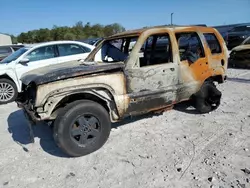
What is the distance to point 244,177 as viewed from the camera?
2.83m

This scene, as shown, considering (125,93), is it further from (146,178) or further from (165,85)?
(146,178)

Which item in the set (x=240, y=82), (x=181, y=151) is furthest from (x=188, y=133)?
(x=240, y=82)

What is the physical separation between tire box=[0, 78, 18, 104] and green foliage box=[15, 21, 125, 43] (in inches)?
2420

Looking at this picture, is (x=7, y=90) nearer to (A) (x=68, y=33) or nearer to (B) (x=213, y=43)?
(B) (x=213, y=43)

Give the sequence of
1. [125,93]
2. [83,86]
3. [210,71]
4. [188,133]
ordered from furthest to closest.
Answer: [210,71], [188,133], [125,93], [83,86]

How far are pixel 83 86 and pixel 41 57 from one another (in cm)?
447

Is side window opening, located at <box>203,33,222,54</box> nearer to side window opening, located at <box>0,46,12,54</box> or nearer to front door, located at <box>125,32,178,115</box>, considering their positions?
front door, located at <box>125,32,178,115</box>

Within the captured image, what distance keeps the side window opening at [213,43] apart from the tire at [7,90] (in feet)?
17.7

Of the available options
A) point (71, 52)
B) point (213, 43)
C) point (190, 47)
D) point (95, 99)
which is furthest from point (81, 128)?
point (71, 52)

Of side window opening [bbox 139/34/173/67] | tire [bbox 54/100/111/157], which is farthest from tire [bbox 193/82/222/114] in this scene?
tire [bbox 54/100/111/157]

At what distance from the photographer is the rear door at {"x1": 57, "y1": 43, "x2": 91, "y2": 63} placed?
24.8 feet

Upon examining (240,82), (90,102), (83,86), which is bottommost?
(240,82)

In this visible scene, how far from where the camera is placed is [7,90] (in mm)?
→ 6871

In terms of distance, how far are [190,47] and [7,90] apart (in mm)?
5184
